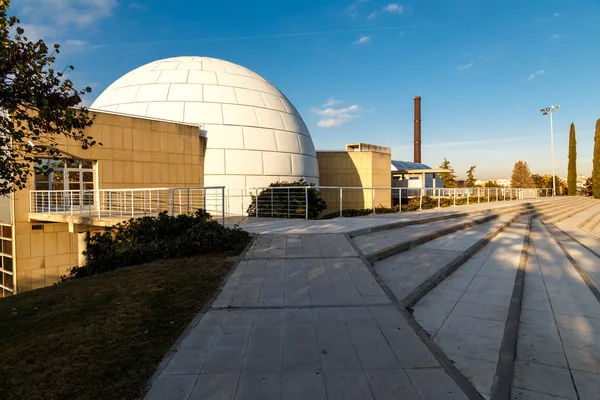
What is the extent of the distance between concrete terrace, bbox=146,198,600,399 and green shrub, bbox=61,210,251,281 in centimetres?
106

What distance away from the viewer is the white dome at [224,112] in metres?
16.7

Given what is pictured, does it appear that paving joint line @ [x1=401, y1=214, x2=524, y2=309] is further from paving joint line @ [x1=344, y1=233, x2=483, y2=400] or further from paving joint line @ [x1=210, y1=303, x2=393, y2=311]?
paving joint line @ [x1=210, y1=303, x2=393, y2=311]

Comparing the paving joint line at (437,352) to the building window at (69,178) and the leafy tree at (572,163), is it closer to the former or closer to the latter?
the building window at (69,178)

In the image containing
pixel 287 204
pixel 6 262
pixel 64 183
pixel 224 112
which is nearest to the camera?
pixel 6 262

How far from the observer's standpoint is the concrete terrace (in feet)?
9.05

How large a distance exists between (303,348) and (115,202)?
528 inches

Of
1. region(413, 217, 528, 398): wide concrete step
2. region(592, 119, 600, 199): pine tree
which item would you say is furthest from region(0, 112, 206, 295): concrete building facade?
region(592, 119, 600, 199): pine tree

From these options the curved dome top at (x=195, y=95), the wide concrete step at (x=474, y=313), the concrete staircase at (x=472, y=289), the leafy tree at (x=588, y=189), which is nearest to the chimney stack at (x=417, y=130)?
the leafy tree at (x=588, y=189)

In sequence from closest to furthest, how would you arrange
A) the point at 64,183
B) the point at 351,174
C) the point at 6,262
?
1. the point at 6,262
2. the point at 64,183
3. the point at 351,174

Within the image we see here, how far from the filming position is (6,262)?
40.8 ft

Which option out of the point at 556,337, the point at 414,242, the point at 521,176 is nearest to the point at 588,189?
the point at 521,176

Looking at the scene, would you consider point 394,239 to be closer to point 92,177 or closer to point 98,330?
point 98,330

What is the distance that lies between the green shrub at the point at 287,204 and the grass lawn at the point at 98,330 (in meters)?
7.78

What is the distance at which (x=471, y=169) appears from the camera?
69750 millimetres
